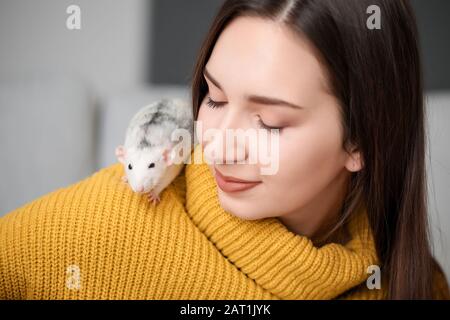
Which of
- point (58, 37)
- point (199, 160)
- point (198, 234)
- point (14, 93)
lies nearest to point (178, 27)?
point (58, 37)

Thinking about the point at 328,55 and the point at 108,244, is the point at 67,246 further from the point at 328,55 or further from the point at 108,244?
the point at 328,55

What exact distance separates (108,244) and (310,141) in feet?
1.24

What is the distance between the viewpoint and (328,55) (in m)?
0.78

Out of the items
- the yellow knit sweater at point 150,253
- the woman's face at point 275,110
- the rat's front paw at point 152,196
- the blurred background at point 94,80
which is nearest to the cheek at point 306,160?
the woman's face at point 275,110

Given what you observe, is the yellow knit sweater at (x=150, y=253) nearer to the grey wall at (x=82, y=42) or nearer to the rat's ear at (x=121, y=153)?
the rat's ear at (x=121, y=153)

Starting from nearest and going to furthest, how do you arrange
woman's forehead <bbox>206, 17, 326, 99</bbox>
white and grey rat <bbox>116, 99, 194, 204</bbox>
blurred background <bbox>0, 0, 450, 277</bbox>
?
woman's forehead <bbox>206, 17, 326, 99</bbox>, white and grey rat <bbox>116, 99, 194, 204</bbox>, blurred background <bbox>0, 0, 450, 277</bbox>

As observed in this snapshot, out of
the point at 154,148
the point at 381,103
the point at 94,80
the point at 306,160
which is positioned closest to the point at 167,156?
the point at 154,148

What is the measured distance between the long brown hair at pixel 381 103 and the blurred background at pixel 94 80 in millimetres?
438

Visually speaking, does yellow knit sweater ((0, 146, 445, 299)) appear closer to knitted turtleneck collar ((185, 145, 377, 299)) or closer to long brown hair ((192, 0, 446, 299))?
knitted turtleneck collar ((185, 145, 377, 299))

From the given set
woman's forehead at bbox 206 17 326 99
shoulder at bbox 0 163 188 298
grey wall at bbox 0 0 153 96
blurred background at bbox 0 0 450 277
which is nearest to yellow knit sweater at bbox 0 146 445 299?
shoulder at bbox 0 163 188 298

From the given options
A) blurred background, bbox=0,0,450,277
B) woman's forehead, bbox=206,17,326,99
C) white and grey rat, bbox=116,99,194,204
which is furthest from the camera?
blurred background, bbox=0,0,450,277

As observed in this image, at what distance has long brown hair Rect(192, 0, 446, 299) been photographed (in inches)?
31.0

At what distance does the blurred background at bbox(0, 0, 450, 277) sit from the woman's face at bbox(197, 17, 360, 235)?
66cm

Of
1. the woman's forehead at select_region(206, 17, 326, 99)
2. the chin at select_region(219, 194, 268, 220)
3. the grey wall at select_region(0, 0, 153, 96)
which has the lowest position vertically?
the chin at select_region(219, 194, 268, 220)
